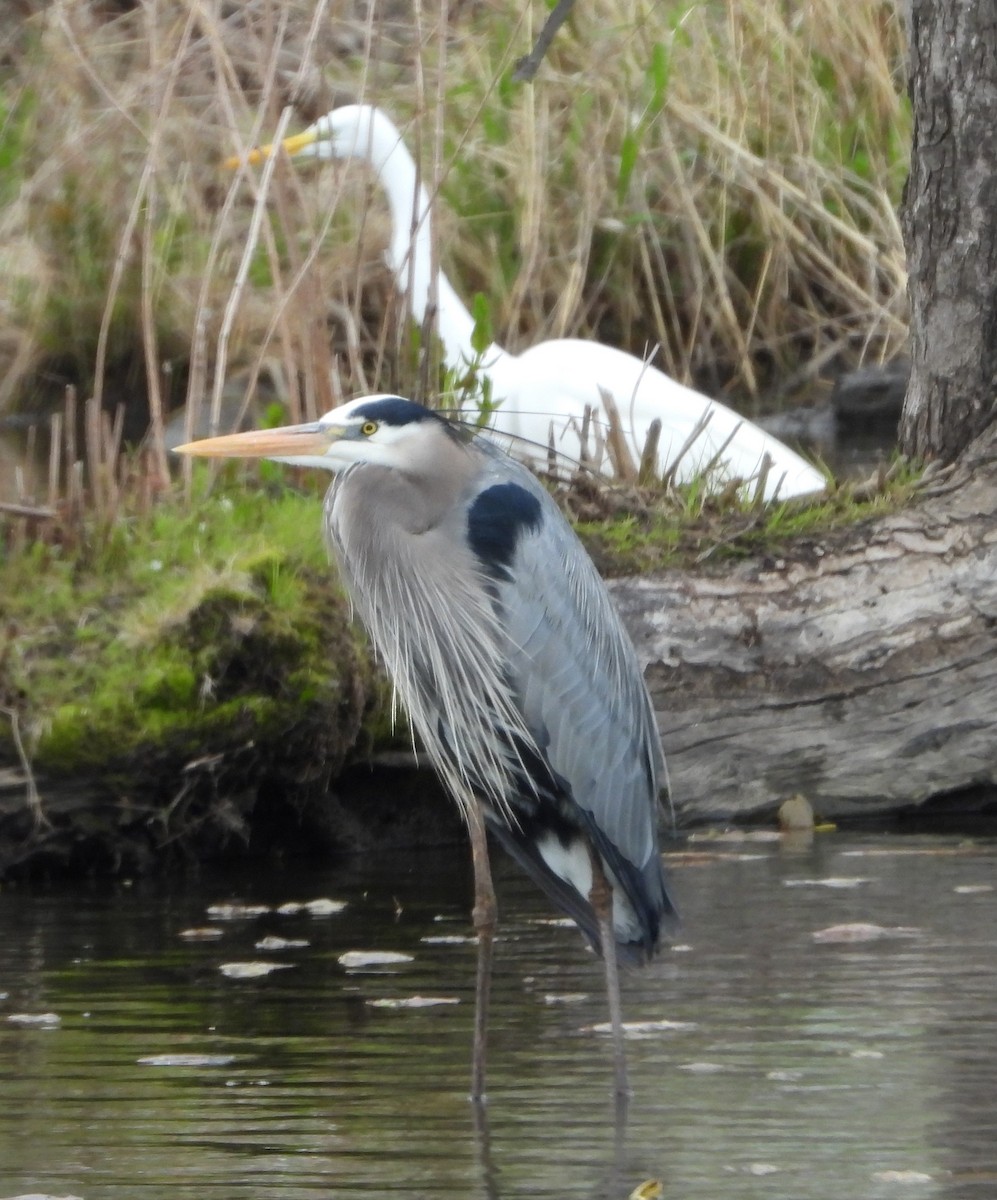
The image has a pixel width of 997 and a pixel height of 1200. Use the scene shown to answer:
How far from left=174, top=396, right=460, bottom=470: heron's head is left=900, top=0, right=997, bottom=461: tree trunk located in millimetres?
2500

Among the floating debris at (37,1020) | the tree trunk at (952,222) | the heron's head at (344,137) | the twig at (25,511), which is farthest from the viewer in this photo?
the heron's head at (344,137)

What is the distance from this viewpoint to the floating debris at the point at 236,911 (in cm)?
505

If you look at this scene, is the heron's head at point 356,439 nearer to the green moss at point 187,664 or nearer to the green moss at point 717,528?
the green moss at point 187,664

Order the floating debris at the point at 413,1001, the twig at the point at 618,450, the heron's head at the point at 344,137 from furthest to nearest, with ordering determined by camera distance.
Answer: the heron's head at the point at 344,137, the twig at the point at 618,450, the floating debris at the point at 413,1001

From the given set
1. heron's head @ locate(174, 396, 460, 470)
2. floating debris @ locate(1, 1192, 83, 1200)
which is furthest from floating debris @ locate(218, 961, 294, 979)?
floating debris @ locate(1, 1192, 83, 1200)

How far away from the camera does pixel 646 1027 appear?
4012 millimetres

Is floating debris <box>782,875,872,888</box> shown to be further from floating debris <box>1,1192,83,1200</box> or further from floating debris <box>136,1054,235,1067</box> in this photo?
floating debris <box>1,1192,83,1200</box>

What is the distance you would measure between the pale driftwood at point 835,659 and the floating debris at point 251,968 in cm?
145

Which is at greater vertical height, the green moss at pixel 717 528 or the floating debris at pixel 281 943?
the green moss at pixel 717 528

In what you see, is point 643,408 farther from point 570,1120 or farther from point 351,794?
point 570,1120

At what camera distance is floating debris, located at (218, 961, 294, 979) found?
177 inches

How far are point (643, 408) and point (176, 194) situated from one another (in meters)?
2.23

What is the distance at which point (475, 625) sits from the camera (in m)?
4.03

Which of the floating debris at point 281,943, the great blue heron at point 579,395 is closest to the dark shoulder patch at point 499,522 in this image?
the floating debris at point 281,943
